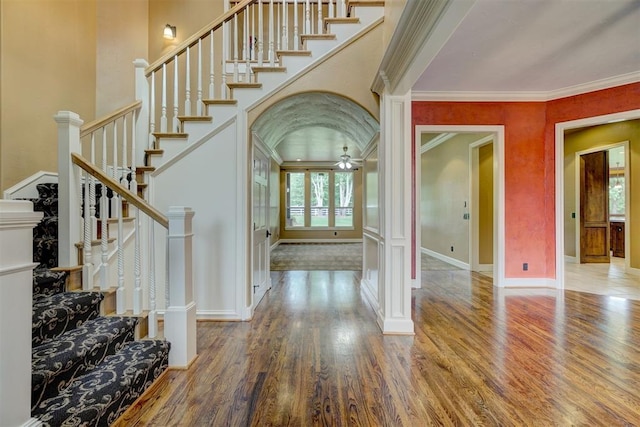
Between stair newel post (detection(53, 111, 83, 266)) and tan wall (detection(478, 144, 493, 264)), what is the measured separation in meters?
5.57

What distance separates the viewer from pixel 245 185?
300 cm

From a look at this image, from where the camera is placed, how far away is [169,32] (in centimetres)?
412

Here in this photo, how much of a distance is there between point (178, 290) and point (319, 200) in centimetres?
834

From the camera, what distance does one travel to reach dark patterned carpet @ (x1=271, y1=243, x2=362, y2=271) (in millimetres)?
5893

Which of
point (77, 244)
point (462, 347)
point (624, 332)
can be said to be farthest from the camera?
point (624, 332)

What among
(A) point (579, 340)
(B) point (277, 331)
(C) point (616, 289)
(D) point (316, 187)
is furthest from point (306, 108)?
(D) point (316, 187)

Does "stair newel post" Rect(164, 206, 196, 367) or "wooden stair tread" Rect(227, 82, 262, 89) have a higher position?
"wooden stair tread" Rect(227, 82, 262, 89)

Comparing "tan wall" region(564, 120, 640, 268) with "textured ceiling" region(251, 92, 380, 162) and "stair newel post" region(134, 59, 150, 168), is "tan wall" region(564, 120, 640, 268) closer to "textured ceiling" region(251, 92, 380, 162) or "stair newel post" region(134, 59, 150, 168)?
"textured ceiling" region(251, 92, 380, 162)

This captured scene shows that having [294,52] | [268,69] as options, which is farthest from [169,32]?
[294,52]

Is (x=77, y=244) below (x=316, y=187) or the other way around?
below

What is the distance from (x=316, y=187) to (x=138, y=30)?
6.81 meters

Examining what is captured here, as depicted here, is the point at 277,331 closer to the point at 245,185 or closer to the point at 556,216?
the point at 245,185

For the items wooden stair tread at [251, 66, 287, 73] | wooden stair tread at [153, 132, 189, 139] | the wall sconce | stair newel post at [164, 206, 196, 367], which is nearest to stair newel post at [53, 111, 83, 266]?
stair newel post at [164, 206, 196, 367]

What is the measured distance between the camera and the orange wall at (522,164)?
13.8ft
